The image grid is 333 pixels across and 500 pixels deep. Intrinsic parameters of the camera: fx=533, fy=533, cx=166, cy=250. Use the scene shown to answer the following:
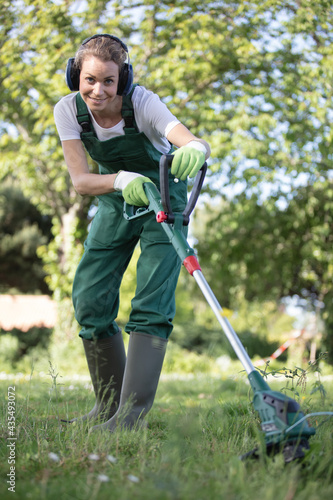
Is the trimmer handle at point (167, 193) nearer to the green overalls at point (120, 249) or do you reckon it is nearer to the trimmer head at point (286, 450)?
the green overalls at point (120, 249)

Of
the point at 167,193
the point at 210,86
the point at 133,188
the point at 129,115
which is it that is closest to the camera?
the point at 167,193

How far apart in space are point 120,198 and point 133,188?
16.2 inches

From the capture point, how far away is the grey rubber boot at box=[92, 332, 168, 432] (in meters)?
2.34

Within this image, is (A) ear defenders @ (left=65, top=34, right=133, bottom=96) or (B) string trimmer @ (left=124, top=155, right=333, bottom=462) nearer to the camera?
(B) string trimmer @ (left=124, top=155, right=333, bottom=462)

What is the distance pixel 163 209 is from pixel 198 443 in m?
0.93

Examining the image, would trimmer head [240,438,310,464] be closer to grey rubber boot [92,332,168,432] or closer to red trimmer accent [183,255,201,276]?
red trimmer accent [183,255,201,276]

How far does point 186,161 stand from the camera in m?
2.24

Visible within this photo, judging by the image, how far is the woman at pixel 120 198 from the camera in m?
2.37

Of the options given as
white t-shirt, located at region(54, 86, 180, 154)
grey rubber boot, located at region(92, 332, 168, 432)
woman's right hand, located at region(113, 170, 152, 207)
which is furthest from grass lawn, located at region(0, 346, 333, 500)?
white t-shirt, located at region(54, 86, 180, 154)

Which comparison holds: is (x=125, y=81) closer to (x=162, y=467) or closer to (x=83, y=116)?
(x=83, y=116)

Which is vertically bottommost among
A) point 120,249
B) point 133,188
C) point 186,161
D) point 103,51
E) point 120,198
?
point 120,249

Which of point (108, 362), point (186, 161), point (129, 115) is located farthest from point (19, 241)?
point (186, 161)

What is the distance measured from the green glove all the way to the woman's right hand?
175mm

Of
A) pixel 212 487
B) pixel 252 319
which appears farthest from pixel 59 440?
pixel 252 319
